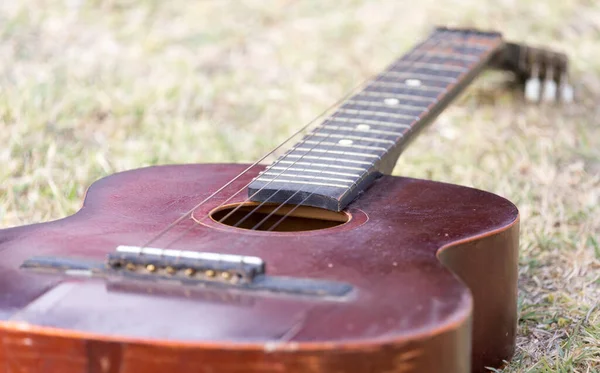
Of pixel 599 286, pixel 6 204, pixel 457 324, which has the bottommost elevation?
pixel 599 286

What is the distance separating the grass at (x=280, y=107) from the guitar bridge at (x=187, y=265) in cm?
64

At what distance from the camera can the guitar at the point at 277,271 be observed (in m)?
1.25

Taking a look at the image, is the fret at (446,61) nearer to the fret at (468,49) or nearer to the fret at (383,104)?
the fret at (468,49)

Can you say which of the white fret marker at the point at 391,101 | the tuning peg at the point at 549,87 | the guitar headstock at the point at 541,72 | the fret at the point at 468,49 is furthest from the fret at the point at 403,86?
the tuning peg at the point at 549,87

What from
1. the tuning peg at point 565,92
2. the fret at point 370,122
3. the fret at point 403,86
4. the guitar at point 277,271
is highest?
the fret at point 403,86

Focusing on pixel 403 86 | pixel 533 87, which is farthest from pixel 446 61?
pixel 533 87

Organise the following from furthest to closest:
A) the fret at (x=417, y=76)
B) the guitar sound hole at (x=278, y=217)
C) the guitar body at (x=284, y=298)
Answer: the fret at (x=417, y=76), the guitar sound hole at (x=278, y=217), the guitar body at (x=284, y=298)

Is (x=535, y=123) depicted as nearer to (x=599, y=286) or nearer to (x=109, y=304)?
(x=599, y=286)

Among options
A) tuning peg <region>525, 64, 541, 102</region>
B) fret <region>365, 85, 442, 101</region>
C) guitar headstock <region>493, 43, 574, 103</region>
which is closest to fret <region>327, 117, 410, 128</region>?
fret <region>365, 85, 442, 101</region>

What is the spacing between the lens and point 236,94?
3.49 m

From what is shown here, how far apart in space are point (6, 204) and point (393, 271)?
1.43 metres

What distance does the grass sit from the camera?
238cm

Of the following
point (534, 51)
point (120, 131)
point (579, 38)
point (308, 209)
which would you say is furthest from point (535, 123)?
point (308, 209)

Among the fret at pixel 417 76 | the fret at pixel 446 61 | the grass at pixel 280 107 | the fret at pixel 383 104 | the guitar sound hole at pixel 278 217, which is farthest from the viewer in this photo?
the fret at pixel 446 61
